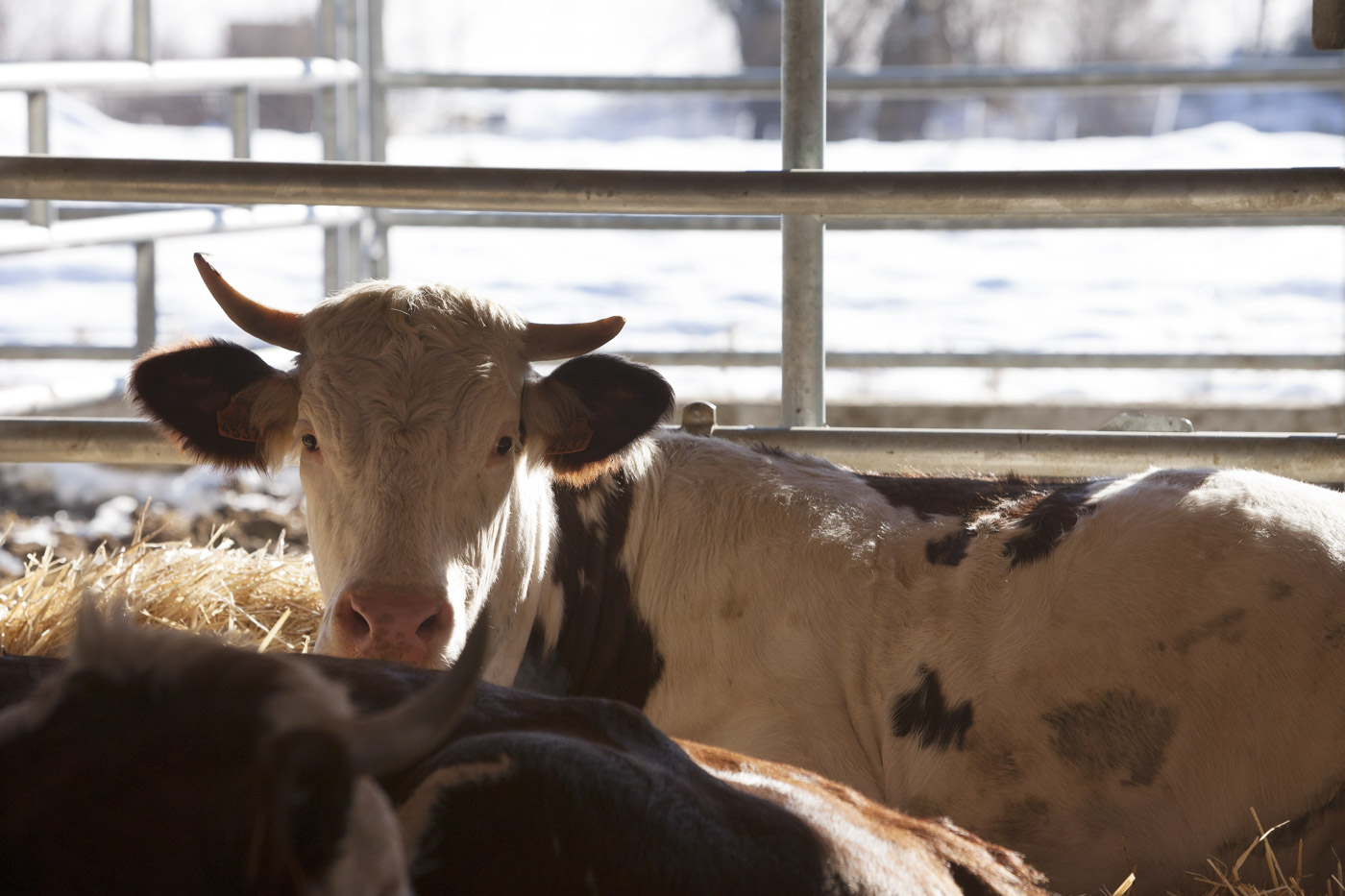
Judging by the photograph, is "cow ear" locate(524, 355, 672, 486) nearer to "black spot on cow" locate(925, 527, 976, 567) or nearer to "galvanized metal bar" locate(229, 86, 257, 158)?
"black spot on cow" locate(925, 527, 976, 567)

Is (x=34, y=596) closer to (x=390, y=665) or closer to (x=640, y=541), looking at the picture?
(x=640, y=541)

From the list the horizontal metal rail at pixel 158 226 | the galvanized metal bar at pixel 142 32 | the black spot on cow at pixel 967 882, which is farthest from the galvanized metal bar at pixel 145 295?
the black spot on cow at pixel 967 882

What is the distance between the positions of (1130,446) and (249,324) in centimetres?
194

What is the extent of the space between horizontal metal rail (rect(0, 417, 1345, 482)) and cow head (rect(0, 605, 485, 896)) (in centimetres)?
199

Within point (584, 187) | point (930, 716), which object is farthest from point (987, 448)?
point (584, 187)

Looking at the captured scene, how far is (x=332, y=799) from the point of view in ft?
3.27

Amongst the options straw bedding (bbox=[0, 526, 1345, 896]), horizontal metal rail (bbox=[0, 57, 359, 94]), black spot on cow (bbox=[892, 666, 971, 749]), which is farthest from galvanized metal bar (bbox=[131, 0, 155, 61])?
black spot on cow (bbox=[892, 666, 971, 749])

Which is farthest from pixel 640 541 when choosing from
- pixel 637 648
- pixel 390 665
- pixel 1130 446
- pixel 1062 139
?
pixel 1062 139

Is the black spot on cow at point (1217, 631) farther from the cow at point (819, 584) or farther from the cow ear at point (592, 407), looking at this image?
the cow ear at point (592, 407)

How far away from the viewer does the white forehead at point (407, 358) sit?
2.49m

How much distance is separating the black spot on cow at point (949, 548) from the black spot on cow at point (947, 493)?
0.20 feet

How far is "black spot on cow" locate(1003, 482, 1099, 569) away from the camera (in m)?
2.57

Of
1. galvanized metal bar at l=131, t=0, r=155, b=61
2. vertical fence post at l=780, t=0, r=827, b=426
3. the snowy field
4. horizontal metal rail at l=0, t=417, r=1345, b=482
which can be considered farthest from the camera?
the snowy field

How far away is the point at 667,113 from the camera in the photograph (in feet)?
70.6
